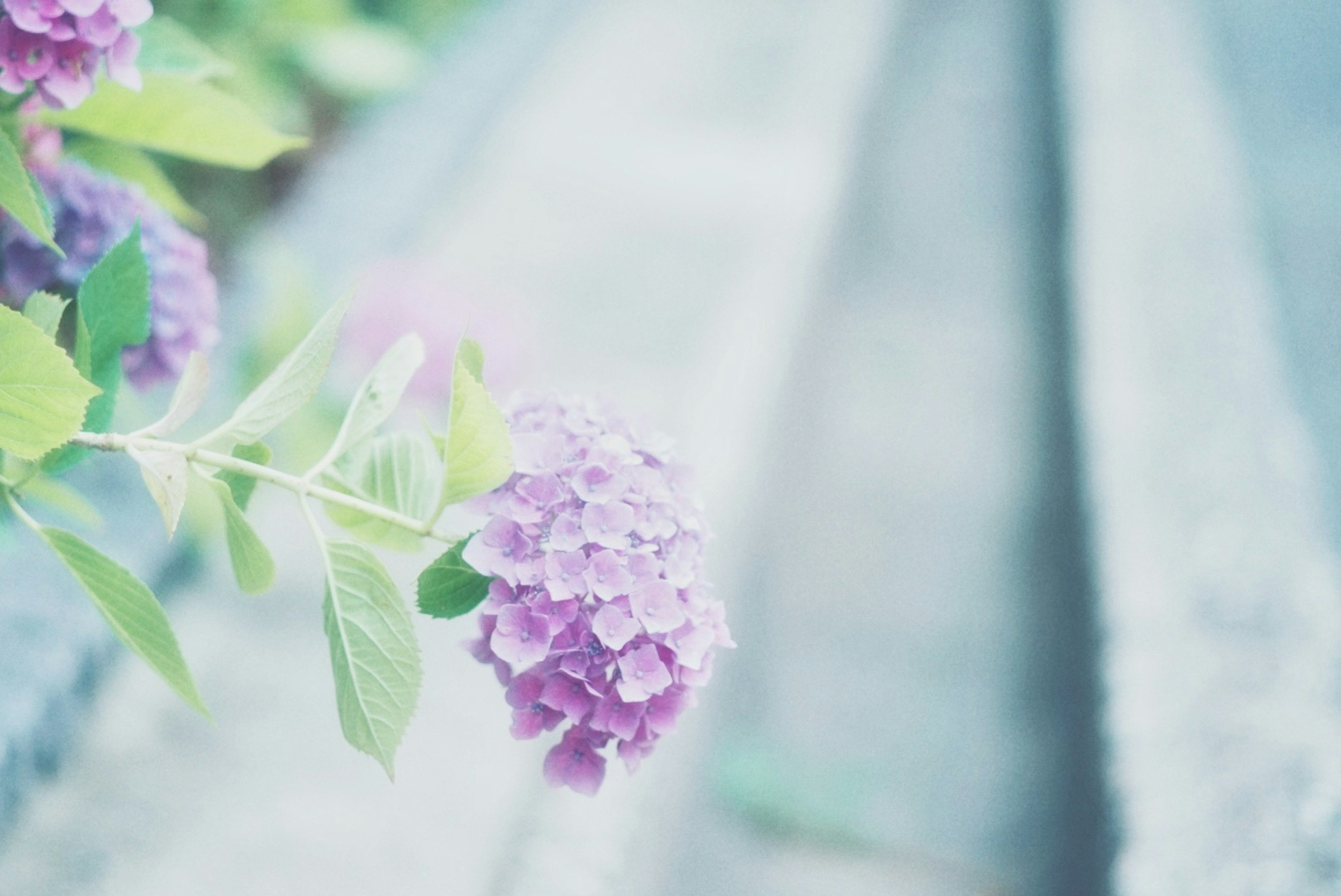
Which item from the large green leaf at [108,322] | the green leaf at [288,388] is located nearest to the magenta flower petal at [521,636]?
the green leaf at [288,388]

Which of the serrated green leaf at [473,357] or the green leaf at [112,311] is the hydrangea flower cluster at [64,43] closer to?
the green leaf at [112,311]

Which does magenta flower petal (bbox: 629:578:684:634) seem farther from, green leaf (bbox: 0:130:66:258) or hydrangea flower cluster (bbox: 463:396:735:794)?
green leaf (bbox: 0:130:66:258)

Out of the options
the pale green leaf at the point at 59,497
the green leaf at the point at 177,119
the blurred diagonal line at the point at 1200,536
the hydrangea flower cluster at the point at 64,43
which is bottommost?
the blurred diagonal line at the point at 1200,536

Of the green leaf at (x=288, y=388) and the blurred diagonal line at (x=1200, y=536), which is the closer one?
the green leaf at (x=288, y=388)

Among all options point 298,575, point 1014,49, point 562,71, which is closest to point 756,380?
point 298,575

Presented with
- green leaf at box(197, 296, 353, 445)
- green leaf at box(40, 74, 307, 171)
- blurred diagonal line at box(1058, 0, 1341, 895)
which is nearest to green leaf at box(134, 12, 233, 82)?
green leaf at box(40, 74, 307, 171)

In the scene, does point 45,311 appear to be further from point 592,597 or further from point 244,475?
point 592,597
